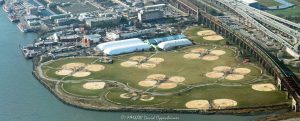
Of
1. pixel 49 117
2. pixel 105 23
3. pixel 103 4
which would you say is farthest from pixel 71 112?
pixel 103 4

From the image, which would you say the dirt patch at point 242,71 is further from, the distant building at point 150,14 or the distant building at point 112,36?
the distant building at point 150,14

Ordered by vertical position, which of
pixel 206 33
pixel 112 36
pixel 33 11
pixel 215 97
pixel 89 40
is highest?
pixel 33 11

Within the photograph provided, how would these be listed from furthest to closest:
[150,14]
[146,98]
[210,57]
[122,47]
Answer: [150,14] → [122,47] → [210,57] → [146,98]

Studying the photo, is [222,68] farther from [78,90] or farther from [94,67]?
[78,90]

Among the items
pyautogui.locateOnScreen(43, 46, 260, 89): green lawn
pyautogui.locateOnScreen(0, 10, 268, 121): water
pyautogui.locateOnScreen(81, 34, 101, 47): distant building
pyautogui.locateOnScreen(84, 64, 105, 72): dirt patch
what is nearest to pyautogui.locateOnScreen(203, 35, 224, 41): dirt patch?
pyautogui.locateOnScreen(43, 46, 260, 89): green lawn

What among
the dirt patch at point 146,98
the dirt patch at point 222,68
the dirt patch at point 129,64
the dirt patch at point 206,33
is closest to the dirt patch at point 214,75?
the dirt patch at point 222,68

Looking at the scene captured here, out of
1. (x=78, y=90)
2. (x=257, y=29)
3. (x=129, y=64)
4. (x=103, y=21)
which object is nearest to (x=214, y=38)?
(x=257, y=29)
